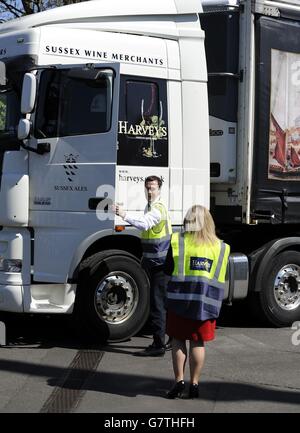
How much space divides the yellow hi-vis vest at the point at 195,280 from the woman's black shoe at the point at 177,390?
0.58 m

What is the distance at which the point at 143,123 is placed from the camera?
25.2 ft

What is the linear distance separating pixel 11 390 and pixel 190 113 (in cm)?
365

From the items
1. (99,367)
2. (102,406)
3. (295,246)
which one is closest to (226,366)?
(99,367)

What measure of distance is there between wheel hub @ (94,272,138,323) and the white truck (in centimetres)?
1

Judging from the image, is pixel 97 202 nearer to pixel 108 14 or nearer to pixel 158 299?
pixel 158 299

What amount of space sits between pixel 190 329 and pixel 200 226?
845 millimetres

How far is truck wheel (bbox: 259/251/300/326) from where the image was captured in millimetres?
8656

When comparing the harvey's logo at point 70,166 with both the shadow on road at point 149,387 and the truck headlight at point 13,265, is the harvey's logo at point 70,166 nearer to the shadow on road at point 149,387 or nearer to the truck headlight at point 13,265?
the truck headlight at point 13,265

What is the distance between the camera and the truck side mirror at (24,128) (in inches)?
282

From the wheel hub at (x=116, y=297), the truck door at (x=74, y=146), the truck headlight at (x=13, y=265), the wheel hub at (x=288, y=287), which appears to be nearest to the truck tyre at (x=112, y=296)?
the wheel hub at (x=116, y=297)

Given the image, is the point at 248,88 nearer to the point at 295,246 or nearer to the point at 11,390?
the point at 295,246

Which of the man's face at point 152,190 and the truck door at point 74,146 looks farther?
the truck door at point 74,146

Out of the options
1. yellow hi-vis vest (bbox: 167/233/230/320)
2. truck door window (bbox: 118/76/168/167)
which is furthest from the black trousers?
yellow hi-vis vest (bbox: 167/233/230/320)

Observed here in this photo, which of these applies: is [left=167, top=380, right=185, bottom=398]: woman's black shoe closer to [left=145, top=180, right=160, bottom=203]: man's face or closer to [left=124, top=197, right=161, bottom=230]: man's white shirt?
[left=124, top=197, right=161, bottom=230]: man's white shirt
